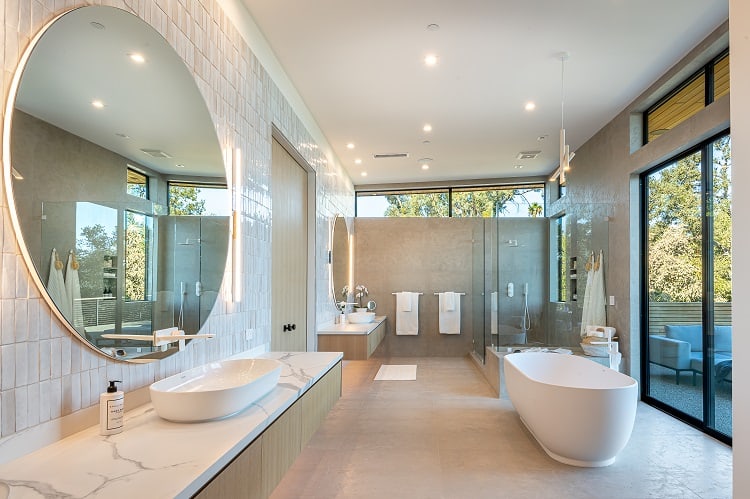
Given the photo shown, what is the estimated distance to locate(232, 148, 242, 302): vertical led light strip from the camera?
289 centimetres

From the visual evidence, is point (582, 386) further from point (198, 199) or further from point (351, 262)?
point (351, 262)

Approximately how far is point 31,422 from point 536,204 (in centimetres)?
739

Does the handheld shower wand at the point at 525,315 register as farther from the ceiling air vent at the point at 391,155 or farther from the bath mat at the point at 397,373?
the ceiling air vent at the point at 391,155

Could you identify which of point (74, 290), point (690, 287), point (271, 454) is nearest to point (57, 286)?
point (74, 290)

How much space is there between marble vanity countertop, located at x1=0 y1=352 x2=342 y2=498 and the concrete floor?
1323 mm

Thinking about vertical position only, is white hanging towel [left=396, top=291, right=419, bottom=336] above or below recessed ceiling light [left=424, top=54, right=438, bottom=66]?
below

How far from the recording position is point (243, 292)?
121 inches

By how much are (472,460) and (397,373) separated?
3.14 meters

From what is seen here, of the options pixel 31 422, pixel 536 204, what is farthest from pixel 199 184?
pixel 536 204

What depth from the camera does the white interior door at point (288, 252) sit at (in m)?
4.05

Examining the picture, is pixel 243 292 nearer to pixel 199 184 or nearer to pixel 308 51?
pixel 199 184

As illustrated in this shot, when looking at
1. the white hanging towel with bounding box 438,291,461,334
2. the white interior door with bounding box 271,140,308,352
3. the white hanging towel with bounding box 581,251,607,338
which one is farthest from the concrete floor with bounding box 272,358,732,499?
the white hanging towel with bounding box 438,291,461,334

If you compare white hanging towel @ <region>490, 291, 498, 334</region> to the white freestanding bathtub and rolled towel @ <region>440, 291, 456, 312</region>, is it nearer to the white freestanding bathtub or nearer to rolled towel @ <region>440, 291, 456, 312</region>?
rolled towel @ <region>440, 291, 456, 312</region>

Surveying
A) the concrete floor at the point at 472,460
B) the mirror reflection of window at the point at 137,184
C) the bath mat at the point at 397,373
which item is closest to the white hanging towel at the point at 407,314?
the bath mat at the point at 397,373
